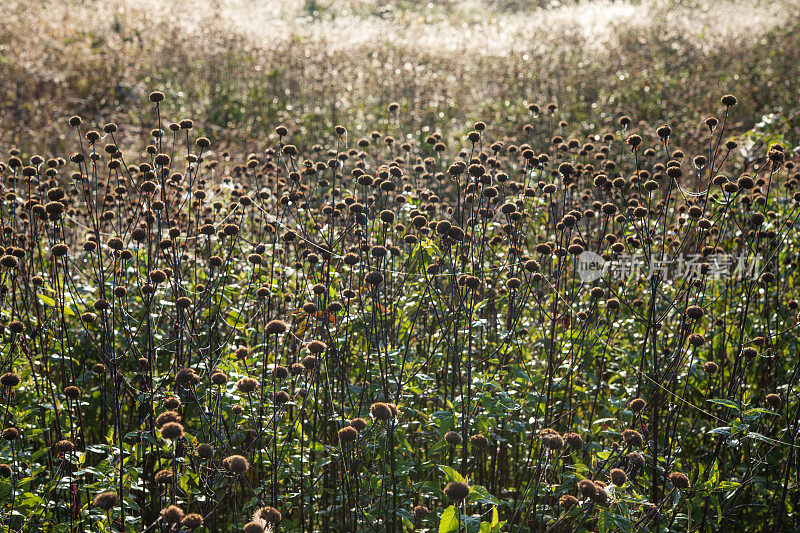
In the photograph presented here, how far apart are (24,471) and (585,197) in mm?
3861

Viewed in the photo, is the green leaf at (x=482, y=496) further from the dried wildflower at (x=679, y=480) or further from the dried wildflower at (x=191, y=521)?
the dried wildflower at (x=679, y=480)

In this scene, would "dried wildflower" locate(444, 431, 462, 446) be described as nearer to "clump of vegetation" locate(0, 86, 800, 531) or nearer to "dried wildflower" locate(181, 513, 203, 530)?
"clump of vegetation" locate(0, 86, 800, 531)

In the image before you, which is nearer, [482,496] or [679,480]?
[482,496]

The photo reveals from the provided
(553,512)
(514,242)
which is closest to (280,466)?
(553,512)

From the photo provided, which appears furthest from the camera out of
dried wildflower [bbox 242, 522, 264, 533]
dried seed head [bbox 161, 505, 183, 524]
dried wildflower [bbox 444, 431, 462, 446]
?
dried wildflower [bbox 444, 431, 462, 446]

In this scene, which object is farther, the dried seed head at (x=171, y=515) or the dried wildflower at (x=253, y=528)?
the dried wildflower at (x=253, y=528)

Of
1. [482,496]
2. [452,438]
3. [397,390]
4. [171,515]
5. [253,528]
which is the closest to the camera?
[171,515]

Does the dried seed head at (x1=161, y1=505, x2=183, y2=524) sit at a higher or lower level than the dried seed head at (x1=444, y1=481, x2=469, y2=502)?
higher

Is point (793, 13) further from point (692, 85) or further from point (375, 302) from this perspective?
point (375, 302)

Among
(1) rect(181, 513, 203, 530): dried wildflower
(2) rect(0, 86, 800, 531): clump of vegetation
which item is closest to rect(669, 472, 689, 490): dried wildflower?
(2) rect(0, 86, 800, 531): clump of vegetation

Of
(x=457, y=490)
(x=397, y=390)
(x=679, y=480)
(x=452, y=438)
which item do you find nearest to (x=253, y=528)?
(x=457, y=490)

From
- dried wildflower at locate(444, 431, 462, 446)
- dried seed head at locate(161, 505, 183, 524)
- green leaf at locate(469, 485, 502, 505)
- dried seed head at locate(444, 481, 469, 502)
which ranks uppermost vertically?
dried seed head at locate(161, 505, 183, 524)

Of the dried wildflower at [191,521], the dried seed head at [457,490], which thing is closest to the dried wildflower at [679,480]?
the dried seed head at [457,490]

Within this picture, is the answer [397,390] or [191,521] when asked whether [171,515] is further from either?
[397,390]
